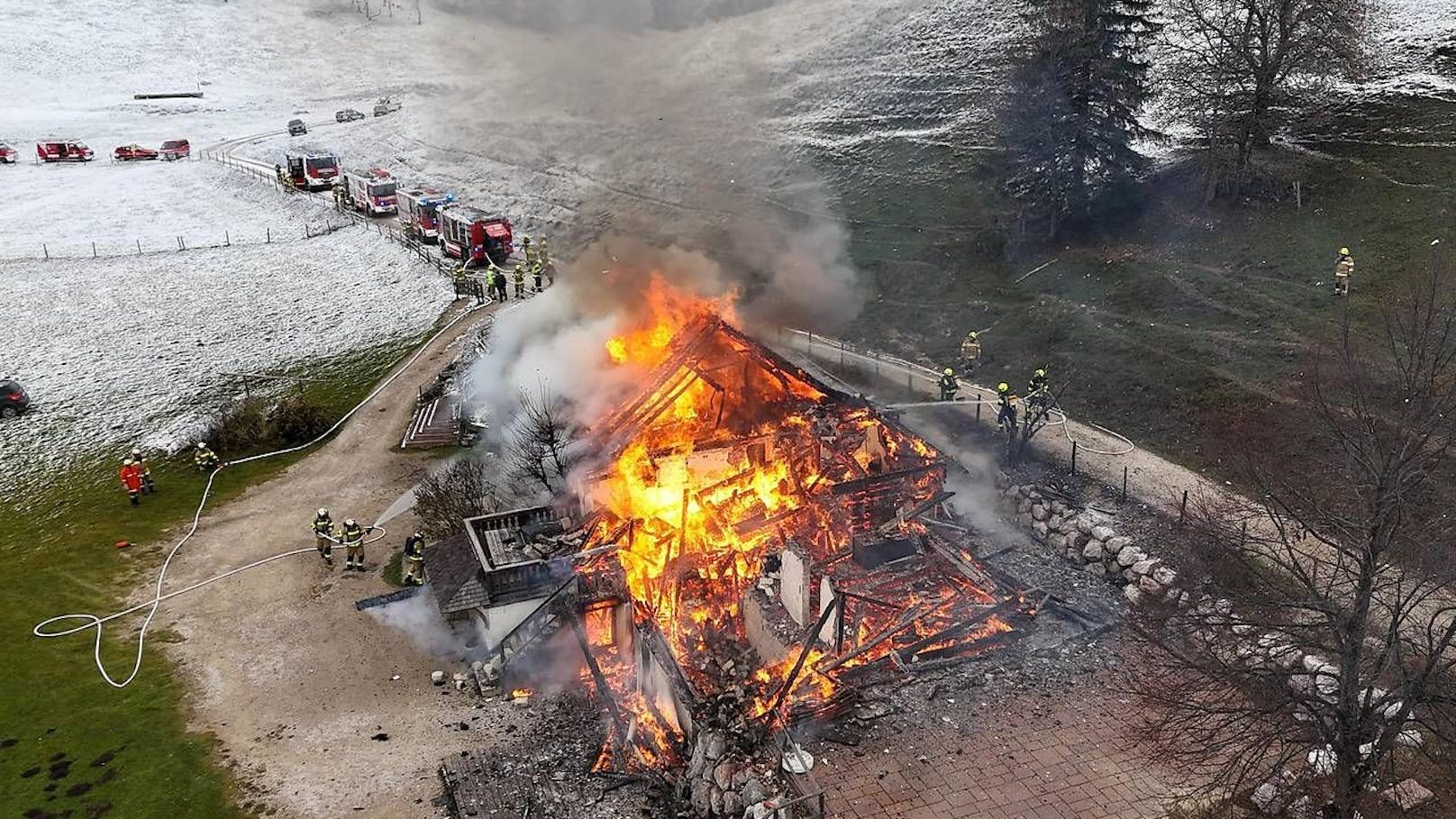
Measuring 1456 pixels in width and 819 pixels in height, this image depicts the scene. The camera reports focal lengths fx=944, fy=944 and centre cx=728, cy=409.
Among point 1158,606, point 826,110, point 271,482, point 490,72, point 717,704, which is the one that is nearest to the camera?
point 717,704

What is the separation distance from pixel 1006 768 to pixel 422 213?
47684 millimetres

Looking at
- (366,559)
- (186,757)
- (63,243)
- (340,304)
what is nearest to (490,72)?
(340,304)

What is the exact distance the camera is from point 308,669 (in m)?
20.9

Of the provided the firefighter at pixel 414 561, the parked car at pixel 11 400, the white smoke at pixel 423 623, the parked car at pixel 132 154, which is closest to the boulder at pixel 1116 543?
the white smoke at pixel 423 623

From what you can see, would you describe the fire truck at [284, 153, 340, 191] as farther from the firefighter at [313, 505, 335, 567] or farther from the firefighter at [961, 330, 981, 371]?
the firefighter at [961, 330, 981, 371]

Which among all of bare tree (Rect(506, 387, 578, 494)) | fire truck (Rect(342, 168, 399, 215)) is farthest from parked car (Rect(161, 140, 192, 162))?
bare tree (Rect(506, 387, 578, 494))

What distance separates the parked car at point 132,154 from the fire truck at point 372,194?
23167 mm

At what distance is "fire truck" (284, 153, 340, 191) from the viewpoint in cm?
6544

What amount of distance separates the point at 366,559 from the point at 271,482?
22.1ft

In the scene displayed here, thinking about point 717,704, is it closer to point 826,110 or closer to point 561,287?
point 561,287

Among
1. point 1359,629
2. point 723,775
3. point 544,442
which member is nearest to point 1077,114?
point 544,442

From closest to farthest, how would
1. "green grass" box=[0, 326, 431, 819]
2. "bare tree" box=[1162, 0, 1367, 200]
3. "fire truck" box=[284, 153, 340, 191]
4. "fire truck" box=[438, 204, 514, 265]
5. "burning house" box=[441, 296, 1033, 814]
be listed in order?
"green grass" box=[0, 326, 431, 819]
"burning house" box=[441, 296, 1033, 814]
"bare tree" box=[1162, 0, 1367, 200]
"fire truck" box=[438, 204, 514, 265]
"fire truck" box=[284, 153, 340, 191]

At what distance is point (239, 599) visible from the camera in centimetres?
2366

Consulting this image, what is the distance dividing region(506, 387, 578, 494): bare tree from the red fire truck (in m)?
65.3
